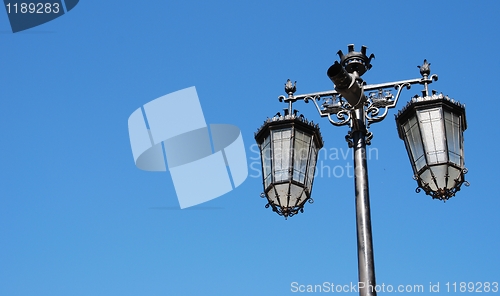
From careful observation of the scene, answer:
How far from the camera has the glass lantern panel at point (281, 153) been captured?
20.2 feet

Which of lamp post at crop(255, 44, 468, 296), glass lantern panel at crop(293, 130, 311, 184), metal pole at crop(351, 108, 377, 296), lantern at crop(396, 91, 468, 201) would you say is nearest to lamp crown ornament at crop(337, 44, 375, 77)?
lamp post at crop(255, 44, 468, 296)

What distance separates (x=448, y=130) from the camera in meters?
5.95

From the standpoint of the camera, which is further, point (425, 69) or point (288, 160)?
point (425, 69)

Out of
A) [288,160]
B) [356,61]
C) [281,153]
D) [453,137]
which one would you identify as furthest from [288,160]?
→ [453,137]

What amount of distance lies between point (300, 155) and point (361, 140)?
1.98 ft

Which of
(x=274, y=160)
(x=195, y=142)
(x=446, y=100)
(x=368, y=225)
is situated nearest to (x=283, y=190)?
(x=274, y=160)

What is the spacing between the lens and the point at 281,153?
6246mm

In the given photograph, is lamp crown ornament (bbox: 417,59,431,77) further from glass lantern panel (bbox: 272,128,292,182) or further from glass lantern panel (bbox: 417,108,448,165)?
glass lantern panel (bbox: 272,128,292,182)

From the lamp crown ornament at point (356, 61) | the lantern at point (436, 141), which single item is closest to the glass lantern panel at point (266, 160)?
the lamp crown ornament at point (356, 61)

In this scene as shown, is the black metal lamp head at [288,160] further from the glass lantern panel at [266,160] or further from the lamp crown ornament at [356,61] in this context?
the lamp crown ornament at [356,61]

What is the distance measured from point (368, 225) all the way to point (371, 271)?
1.42 feet

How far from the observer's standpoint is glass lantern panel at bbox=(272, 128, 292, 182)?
242 inches

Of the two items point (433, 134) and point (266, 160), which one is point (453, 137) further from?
point (266, 160)

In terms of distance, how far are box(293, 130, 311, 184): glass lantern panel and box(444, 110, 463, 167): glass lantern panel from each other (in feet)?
4.34
